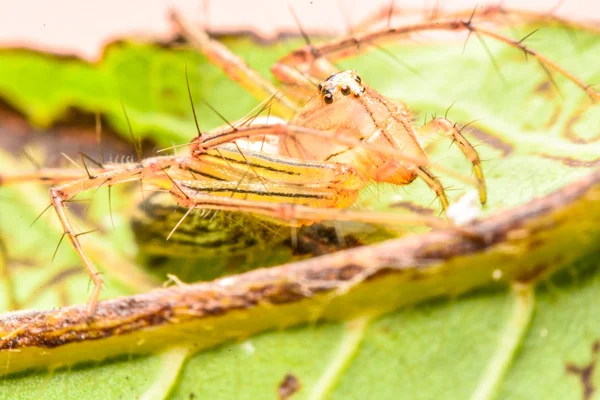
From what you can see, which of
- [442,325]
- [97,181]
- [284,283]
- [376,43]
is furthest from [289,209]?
[376,43]

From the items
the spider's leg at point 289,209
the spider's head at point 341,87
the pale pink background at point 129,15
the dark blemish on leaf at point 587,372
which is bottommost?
the dark blemish on leaf at point 587,372

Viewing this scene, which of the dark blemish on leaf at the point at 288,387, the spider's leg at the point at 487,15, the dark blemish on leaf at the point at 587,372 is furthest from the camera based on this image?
the spider's leg at the point at 487,15

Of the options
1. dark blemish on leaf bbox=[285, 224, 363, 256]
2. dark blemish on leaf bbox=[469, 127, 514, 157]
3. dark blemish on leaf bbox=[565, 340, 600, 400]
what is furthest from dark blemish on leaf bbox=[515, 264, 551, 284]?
dark blemish on leaf bbox=[469, 127, 514, 157]

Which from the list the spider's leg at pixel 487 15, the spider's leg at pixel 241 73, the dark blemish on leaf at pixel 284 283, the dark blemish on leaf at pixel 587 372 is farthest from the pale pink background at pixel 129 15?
the dark blemish on leaf at pixel 587 372

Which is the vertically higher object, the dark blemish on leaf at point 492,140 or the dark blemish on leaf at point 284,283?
the dark blemish on leaf at point 492,140

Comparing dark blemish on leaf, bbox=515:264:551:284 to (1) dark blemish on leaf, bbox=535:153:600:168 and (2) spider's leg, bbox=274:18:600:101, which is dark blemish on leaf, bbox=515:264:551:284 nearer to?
(1) dark blemish on leaf, bbox=535:153:600:168

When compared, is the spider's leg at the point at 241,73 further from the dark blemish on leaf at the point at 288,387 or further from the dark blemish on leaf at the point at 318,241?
the dark blemish on leaf at the point at 288,387

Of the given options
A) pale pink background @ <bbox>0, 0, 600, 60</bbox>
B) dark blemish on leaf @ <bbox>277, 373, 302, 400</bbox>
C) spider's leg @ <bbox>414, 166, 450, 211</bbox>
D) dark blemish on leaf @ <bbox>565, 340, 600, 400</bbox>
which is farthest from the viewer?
pale pink background @ <bbox>0, 0, 600, 60</bbox>
